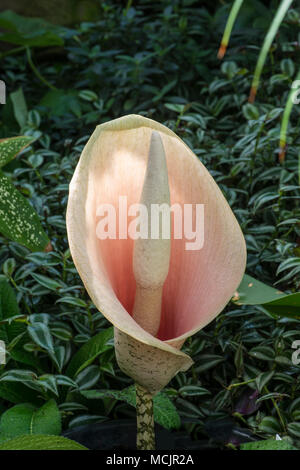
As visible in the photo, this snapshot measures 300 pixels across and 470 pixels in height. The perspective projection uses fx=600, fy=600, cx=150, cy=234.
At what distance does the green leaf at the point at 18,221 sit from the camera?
0.93 metres

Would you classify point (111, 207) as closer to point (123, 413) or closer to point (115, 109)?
point (123, 413)

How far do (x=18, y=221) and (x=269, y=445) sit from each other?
50 centimetres

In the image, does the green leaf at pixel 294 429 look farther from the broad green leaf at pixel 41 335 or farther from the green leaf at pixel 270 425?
the broad green leaf at pixel 41 335

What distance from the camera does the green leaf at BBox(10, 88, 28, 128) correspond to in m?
1.60

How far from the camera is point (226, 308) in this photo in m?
A: 0.93

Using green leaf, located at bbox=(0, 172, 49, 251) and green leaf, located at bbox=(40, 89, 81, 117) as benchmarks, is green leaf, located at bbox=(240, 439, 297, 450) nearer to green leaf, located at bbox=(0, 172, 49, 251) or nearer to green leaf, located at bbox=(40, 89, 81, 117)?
green leaf, located at bbox=(0, 172, 49, 251)

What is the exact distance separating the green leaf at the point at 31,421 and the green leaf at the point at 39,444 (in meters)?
0.11

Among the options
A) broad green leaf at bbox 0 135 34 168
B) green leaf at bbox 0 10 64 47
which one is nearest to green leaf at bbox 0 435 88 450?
broad green leaf at bbox 0 135 34 168

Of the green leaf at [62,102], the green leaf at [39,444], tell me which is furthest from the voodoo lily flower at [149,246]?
the green leaf at [62,102]

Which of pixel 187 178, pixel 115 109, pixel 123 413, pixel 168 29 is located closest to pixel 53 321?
pixel 123 413

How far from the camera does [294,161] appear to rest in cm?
113

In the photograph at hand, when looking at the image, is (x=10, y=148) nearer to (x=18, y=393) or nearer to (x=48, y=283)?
→ (x=48, y=283)

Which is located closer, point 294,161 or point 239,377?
point 239,377
